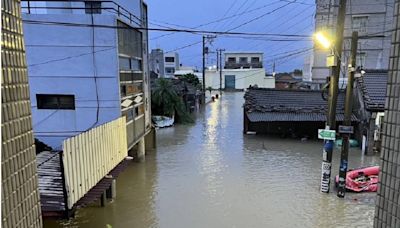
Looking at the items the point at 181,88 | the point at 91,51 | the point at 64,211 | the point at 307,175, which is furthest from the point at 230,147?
the point at 181,88

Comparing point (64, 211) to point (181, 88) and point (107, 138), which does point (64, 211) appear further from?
point (181, 88)

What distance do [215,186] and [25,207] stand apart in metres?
9.39

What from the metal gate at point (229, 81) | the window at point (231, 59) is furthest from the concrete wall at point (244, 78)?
the window at point (231, 59)

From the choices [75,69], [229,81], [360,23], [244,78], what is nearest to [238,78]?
[244,78]

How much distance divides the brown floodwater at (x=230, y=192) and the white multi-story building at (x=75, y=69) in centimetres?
256

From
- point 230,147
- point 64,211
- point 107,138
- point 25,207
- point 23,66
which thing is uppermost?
point 23,66

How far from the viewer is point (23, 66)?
234 cm

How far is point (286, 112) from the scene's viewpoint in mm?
19688

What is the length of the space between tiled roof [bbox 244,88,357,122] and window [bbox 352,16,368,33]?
27.7ft

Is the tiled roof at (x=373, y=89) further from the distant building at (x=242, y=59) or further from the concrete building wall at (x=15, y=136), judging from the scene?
the distant building at (x=242, y=59)

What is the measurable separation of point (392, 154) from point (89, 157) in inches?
256

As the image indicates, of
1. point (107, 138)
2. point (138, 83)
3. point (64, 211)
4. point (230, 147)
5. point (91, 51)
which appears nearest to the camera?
point (64, 211)

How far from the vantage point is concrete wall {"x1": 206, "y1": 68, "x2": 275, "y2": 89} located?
5866cm

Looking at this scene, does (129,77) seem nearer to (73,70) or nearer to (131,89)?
(131,89)
